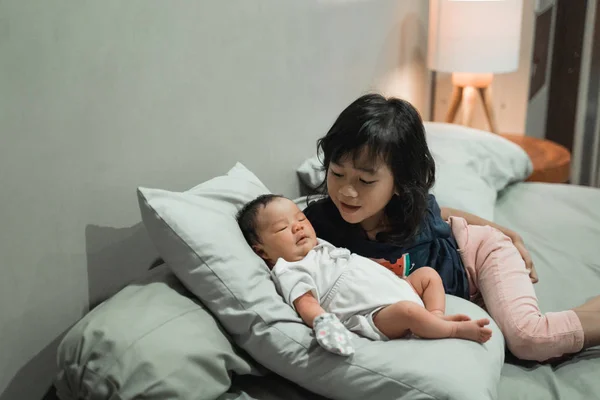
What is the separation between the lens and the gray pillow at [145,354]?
0.98 meters

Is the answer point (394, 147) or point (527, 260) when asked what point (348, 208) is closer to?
point (394, 147)

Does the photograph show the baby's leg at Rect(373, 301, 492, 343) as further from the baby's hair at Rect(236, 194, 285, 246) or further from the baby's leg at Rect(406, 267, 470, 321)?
the baby's hair at Rect(236, 194, 285, 246)

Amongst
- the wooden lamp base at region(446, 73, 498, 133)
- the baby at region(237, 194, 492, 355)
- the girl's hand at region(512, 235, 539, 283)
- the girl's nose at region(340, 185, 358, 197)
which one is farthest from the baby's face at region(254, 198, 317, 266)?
the wooden lamp base at region(446, 73, 498, 133)

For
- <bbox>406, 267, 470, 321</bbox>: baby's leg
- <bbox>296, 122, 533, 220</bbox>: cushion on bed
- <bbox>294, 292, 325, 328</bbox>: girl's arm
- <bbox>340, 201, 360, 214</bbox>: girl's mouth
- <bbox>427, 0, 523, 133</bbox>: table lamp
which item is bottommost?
<bbox>406, 267, 470, 321</bbox>: baby's leg

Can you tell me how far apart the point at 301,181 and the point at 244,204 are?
55 centimetres

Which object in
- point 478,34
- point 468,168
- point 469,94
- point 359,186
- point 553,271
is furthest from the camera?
point 469,94

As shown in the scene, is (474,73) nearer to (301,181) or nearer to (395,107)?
(301,181)

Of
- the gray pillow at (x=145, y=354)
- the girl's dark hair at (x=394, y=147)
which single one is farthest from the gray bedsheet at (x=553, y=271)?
the girl's dark hair at (x=394, y=147)

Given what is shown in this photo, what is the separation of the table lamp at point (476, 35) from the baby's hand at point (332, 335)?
5.56ft

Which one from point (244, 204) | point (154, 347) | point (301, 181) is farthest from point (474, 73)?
point (154, 347)

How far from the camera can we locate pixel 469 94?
273 cm

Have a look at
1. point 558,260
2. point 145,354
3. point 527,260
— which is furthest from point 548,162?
point 145,354

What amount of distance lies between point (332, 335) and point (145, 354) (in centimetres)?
30

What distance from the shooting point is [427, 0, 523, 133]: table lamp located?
8.00 feet
